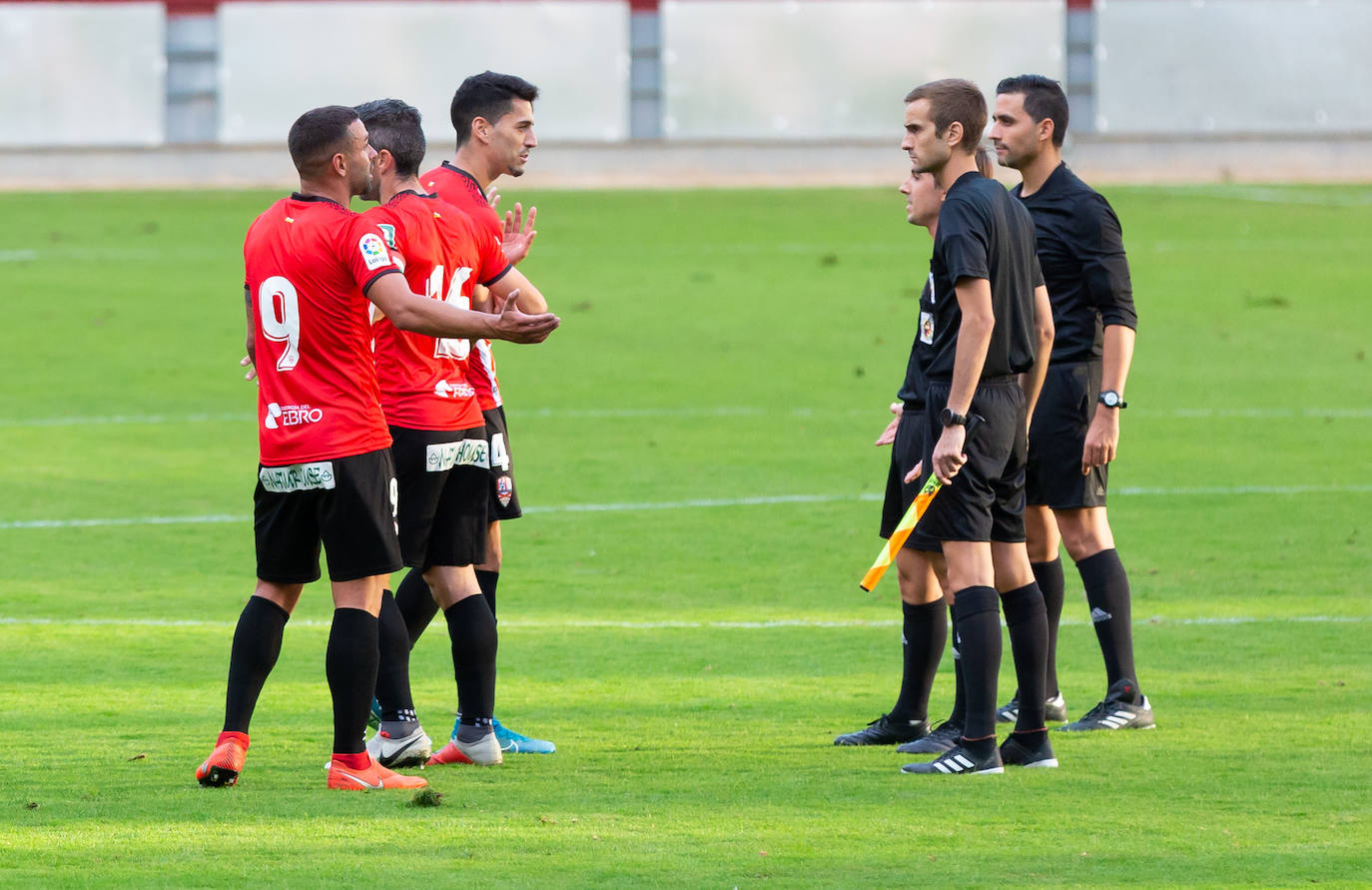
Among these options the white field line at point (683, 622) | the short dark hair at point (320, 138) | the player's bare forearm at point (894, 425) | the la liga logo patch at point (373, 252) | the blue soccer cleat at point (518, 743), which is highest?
the short dark hair at point (320, 138)

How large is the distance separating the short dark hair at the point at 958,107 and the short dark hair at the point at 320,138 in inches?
67.4

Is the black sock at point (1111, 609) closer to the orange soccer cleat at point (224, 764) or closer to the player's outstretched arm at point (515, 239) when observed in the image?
the player's outstretched arm at point (515, 239)

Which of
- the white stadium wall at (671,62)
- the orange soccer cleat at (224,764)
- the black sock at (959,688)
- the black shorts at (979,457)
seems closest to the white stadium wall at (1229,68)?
the white stadium wall at (671,62)

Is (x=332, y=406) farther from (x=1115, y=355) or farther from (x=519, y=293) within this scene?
(x=1115, y=355)

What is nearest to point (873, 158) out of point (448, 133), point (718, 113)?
point (718, 113)

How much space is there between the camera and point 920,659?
6473mm

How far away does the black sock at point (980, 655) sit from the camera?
579 centimetres

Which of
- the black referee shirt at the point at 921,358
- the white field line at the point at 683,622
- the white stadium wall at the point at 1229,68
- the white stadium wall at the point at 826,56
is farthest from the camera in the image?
the white stadium wall at the point at 826,56

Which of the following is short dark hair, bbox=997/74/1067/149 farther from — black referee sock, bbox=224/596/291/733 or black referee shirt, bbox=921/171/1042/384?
black referee sock, bbox=224/596/291/733

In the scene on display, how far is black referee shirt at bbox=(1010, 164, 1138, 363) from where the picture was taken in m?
6.79

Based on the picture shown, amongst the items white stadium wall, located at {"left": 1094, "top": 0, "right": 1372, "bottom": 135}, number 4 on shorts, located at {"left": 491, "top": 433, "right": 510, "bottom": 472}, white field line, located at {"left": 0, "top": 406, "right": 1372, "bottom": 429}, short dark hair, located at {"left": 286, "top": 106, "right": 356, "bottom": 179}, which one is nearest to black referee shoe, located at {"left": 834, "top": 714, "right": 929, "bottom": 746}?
number 4 on shorts, located at {"left": 491, "top": 433, "right": 510, "bottom": 472}

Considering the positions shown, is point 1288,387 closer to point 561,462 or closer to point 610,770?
point 561,462

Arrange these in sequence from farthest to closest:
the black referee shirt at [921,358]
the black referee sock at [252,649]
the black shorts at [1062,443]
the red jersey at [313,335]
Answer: the black shorts at [1062,443], the black referee shirt at [921,358], the black referee sock at [252,649], the red jersey at [313,335]

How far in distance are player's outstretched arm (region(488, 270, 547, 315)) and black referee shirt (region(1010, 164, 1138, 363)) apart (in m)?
1.92
